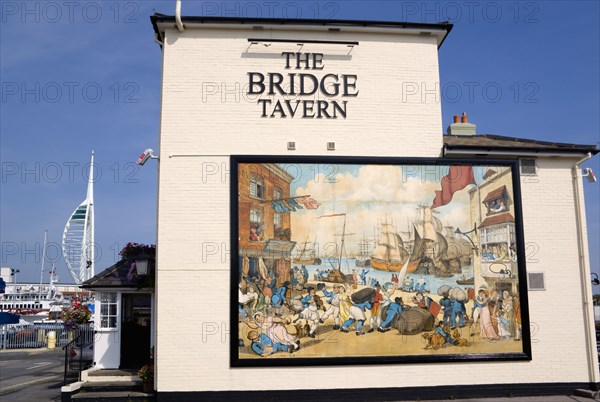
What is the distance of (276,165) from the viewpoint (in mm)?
13547

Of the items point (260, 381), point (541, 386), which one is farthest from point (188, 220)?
point (541, 386)

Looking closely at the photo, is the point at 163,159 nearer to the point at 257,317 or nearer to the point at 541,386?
the point at 257,317

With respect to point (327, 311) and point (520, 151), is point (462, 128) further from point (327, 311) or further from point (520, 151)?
point (327, 311)

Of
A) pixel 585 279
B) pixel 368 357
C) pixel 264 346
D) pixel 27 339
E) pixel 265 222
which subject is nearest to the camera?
pixel 264 346

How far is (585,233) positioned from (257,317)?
8.46 m

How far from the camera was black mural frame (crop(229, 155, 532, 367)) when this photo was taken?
42.0 feet

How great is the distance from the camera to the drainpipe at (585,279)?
13469 millimetres

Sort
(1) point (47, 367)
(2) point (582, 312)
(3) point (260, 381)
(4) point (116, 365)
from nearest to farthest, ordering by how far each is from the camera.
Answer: (3) point (260, 381) → (2) point (582, 312) → (4) point (116, 365) → (1) point (47, 367)

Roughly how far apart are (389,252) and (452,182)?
2444 millimetres

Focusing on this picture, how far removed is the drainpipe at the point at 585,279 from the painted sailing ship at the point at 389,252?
14.8ft

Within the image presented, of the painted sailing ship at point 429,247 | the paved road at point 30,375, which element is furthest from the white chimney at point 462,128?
the paved road at point 30,375

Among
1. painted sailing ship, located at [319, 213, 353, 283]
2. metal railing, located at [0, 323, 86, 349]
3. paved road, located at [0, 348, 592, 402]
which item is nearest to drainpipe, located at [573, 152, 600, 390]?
paved road, located at [0, 348, 592, 402]

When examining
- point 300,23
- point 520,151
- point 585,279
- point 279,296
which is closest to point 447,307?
point 585,279

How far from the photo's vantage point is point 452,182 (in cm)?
1389
